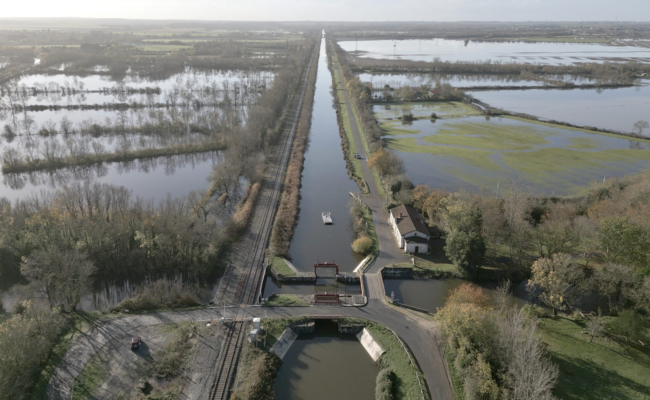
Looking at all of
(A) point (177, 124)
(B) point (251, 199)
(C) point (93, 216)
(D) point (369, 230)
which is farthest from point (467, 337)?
(A) point (177, 124)

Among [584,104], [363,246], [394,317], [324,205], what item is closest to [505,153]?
[324,205]

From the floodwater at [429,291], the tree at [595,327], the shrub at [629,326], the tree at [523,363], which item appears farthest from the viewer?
the floodwater at [429,291]

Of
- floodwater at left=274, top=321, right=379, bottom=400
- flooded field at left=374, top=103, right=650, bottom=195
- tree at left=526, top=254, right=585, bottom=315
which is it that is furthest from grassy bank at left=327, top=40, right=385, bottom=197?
floodwater at left=274, top=321, right=379, bottom=400

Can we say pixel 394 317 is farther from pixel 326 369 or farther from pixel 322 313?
pixel 326 369

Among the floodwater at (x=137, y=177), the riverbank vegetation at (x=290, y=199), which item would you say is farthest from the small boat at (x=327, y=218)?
the floodwater at (x=137, y=177)

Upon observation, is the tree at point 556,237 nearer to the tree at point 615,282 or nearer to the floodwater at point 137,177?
the tree at point 615,282

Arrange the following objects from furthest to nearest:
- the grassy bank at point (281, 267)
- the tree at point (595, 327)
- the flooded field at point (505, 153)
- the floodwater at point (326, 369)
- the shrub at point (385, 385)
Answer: the flooded field at point (505, 153) < the grassy bank at point (281, 267) < the tree at point (595, 327) < the floodwater at point (326, 369) < the shrub at point (385, 385)

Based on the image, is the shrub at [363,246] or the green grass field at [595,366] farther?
the shrub at [363,246]
